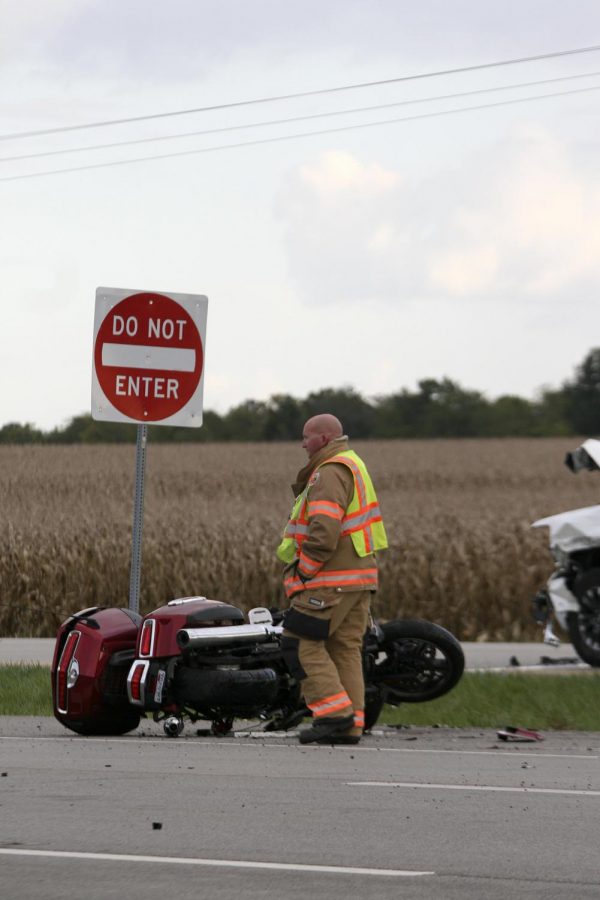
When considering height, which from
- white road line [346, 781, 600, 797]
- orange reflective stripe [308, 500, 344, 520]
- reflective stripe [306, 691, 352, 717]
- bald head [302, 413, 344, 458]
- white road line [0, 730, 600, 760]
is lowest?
white road line [346, 781, 600, 797]

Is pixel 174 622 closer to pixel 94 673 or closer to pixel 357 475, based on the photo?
pixel 94 673

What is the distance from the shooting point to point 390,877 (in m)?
6.88

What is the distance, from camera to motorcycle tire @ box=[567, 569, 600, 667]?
16.1 meters

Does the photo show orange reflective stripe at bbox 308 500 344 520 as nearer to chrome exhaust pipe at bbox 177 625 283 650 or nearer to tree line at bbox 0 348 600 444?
chrome exhaust pipe at bbox 177 625 283 650

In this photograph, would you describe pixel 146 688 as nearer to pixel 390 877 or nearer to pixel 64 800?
pixel 64 800

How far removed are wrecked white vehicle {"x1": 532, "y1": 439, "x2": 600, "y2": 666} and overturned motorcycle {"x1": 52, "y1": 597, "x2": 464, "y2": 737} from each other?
165 inches

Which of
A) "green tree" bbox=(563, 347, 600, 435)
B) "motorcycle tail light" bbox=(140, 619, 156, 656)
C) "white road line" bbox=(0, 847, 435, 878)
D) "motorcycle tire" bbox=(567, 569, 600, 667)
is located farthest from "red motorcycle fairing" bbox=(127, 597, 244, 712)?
"green tree" bbox=(563, 347, 600, 435)

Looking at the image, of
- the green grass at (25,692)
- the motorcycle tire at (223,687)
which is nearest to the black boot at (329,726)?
the motorcycle tire at (223,687)

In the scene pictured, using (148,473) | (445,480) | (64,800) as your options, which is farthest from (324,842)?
(445,480)

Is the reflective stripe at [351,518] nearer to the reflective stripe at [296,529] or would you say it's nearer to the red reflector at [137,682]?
the reflective stripe at [296,529]

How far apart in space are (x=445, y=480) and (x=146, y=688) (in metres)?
29.3

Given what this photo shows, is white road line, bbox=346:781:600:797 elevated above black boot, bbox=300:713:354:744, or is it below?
below

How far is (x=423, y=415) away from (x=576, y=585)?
66.1 meters

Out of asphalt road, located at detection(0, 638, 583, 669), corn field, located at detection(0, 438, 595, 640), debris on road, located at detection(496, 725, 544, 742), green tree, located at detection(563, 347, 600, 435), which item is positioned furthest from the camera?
green tree, located at detection(563, 347, 600, 435)
